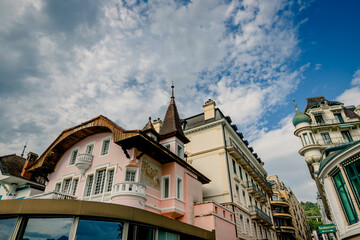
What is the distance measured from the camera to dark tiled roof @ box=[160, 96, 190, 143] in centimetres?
2216

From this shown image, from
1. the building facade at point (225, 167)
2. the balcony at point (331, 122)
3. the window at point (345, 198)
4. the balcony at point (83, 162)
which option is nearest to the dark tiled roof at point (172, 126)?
the building facade at point (225, 167)

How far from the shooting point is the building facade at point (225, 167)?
82.8ft

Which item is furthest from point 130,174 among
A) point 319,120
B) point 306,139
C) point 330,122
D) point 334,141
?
point 319,120

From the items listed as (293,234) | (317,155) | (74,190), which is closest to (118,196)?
(74,190)

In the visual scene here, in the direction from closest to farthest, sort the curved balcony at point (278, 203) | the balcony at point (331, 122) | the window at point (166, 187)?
the window at point (166, 187)
the balcony at point (331, 122)
the curved balcony at point (278, 203)

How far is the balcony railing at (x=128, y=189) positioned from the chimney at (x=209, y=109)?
1756 centimetres

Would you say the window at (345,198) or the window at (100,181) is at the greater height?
the window at (100,181)

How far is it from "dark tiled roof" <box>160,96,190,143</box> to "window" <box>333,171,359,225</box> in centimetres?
A: 1312

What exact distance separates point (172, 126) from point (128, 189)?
9382mm

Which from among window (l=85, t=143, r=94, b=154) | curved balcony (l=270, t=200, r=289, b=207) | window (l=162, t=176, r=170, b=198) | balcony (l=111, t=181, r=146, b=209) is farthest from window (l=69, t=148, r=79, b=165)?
curved balcony (l=270, t=200, r=289, b=207)

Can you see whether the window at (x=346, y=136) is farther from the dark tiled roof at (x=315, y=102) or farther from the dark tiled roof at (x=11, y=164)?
the dark tiled roof at (x=11, y=164)

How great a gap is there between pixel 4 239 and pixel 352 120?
132 feet

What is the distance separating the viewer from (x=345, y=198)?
11773 mm

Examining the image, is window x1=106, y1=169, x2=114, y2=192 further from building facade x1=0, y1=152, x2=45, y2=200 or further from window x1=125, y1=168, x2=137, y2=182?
building facade x1=0, y1=152, x2=45, y2=200
